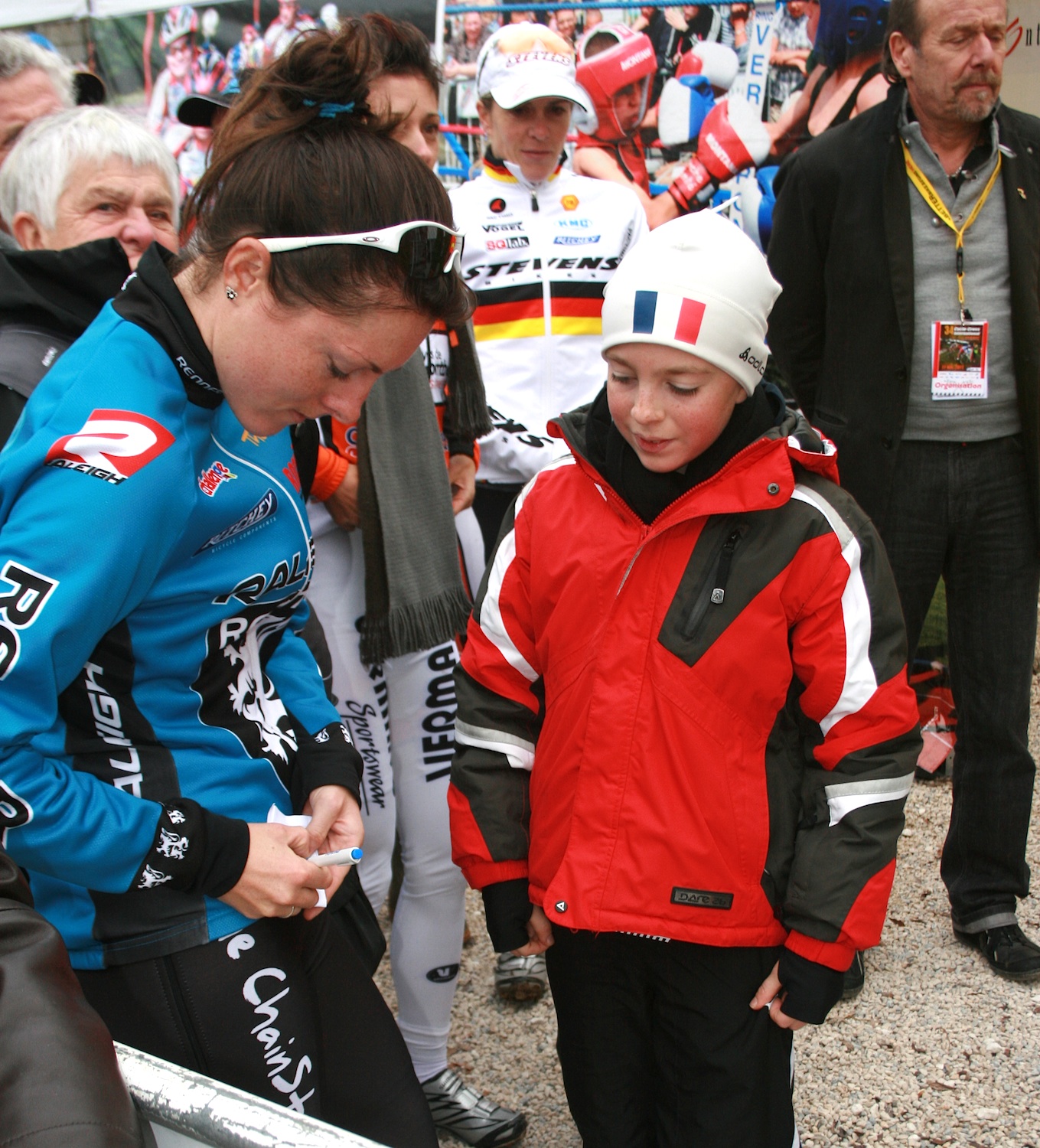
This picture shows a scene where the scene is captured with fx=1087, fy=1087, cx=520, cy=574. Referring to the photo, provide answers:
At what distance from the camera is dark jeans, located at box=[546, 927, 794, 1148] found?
5.57 feet

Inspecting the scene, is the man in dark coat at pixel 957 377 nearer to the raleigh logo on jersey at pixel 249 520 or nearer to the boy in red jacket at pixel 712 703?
the boy in red jacket at pixel 712 703

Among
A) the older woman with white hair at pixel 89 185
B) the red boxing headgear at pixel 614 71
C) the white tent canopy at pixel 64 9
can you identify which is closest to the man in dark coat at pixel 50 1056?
the older woman with white hair at pixel 89 185

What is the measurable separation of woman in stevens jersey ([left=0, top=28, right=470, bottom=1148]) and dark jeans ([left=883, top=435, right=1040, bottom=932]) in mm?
1857

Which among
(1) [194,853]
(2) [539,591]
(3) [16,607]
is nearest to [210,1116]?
(1) [194,853]

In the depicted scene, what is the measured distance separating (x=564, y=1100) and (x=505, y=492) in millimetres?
1589

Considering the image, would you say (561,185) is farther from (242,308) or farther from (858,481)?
(242,308)

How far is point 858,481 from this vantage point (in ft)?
9.70

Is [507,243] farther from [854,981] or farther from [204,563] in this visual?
[854,981]

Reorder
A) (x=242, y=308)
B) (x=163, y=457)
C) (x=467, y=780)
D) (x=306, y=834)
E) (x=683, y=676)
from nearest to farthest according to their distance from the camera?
(x=163, y=457) < (x=242, y=308) < (x=306, y=834) < (x=683, y=676) < (x=467, y=780)

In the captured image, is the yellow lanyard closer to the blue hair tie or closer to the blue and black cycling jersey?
the blue hair tie

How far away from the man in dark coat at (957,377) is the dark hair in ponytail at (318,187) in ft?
6.01

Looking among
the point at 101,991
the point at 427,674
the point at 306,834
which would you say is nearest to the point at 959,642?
the point at 427,674

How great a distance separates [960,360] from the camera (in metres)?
2.86

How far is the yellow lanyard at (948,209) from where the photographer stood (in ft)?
9.26
